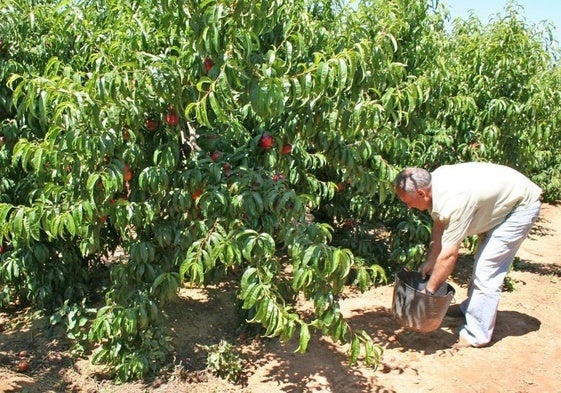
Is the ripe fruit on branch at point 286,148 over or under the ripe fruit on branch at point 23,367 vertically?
over

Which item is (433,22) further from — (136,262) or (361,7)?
(136,262)

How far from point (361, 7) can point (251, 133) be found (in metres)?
1.28

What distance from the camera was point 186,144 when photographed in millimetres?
3168

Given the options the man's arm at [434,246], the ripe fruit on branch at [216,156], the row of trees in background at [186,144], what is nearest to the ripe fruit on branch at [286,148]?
the row of trees in background at [186,144]

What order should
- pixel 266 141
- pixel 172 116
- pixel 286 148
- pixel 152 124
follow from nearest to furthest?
1. pixel 172 116
2. pixel 152 124
3. pixel 266 141
4. pixel 286 148

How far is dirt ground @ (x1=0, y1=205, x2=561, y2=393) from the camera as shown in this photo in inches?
134

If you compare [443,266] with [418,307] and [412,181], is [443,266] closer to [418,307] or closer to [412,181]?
[418,307]

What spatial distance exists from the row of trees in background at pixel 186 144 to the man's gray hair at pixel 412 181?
0.13 meters

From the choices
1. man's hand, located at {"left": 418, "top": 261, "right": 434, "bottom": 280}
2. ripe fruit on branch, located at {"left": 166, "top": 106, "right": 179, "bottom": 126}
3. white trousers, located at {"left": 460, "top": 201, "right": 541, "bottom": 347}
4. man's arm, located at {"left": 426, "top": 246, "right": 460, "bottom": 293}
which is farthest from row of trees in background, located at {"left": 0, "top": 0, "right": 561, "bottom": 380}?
white trousers, located at {"left": 460, "top": 201, "right": 541, "bottom": 347}

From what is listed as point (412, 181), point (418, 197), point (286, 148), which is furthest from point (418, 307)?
point (286, 148)

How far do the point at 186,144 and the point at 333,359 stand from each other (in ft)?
5.63

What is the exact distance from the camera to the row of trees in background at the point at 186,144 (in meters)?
2.55

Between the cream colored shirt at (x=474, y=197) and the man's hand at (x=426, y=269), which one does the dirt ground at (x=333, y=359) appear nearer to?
the man's hand at (x=426, y=269)

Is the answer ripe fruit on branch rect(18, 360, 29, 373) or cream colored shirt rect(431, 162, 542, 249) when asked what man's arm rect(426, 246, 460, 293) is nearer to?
cream colored shirt rect(431, 162, 542, 249)
